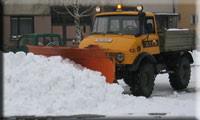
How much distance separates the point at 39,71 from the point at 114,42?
7.21ft

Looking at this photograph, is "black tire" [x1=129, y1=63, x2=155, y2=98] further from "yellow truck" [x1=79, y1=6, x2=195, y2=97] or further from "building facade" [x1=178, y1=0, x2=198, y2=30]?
"building facade" [x1=178, y1=0, x2=198, y2=30]

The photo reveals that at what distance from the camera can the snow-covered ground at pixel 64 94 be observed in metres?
9.45

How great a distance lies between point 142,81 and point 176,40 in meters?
2.68

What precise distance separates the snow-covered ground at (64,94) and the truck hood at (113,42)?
882mm

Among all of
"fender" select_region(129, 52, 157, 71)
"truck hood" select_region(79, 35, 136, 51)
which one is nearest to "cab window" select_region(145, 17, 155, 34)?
"truck hood" select_region(79, 35, 136, 51)

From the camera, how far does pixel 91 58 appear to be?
438 inches

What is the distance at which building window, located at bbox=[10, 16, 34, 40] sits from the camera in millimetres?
32781

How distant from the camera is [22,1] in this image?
106 ft

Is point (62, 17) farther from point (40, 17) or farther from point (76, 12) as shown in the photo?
point (76, 12)

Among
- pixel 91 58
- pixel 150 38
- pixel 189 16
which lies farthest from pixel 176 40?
pixel 189 16

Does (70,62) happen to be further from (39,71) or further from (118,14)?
(118,14)

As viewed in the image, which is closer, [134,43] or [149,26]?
[134,43]

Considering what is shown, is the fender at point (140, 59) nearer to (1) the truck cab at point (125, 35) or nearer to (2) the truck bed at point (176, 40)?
(1) the truck cab at point (125, 35)

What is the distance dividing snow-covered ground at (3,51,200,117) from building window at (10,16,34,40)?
2198cm
